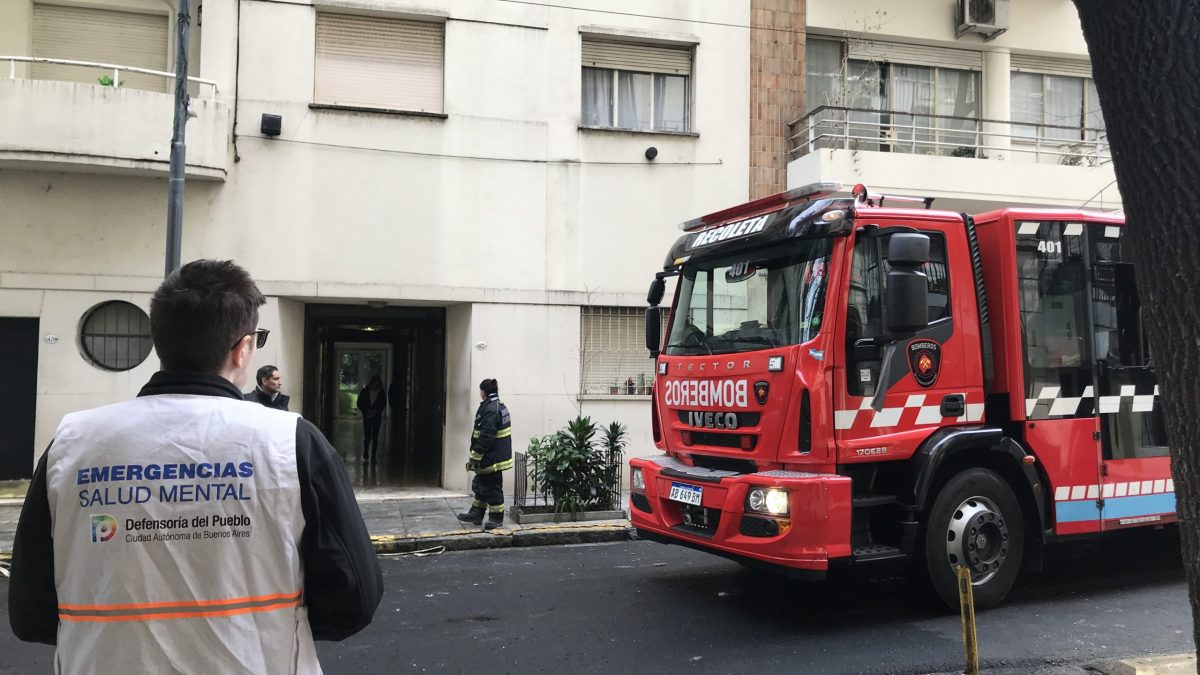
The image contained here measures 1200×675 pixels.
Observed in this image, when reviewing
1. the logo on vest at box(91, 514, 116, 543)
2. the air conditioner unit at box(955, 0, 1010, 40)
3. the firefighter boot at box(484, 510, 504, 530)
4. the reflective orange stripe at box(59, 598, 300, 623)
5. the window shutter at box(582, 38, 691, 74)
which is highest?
the air conditioner unit at box(955, 0, 1010, 40)

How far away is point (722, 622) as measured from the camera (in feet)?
19.2

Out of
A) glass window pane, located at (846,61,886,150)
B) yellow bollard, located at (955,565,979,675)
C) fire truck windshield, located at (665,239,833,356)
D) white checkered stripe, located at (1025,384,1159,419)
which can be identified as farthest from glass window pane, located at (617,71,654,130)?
yellow bollard, located at (955,565,979,675)

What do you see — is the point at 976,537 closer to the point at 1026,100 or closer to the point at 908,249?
the point at 908,249

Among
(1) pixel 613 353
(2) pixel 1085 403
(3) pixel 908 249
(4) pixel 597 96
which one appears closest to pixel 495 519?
(1) pixel 613 353

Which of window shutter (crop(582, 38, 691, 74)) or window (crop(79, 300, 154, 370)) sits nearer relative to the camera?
window (crop(79, 300, 154, 370))

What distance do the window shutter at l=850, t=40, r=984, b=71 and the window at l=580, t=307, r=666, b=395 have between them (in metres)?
5.55

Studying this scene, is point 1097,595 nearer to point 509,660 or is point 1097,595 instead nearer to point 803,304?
point 803,304

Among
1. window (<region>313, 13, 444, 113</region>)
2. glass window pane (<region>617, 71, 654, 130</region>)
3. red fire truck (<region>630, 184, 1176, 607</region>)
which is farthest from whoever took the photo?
glass window pane (<region>617, 71, 654, 130</region>)

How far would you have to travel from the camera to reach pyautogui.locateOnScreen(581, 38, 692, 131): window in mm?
12609

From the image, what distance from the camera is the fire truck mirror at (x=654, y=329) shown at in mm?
7586

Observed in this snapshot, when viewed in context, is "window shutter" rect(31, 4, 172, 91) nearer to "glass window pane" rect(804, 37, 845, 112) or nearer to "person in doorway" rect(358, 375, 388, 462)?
"person in doorway" rect(358, 375, 388, 462)

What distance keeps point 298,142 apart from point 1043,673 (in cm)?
1035

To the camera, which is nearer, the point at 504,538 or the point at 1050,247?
the point at 1050,247

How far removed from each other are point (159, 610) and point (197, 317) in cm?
67
